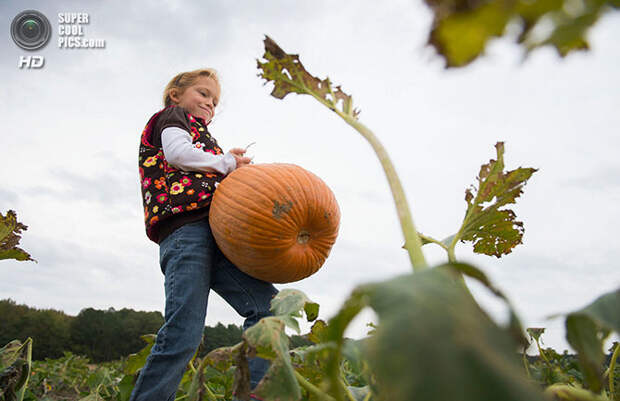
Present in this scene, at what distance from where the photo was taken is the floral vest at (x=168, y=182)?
195 cm

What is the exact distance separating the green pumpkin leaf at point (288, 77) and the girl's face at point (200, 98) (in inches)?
63.5

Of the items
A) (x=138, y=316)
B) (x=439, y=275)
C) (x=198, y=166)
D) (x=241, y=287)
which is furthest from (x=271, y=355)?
(x=138, y=316)

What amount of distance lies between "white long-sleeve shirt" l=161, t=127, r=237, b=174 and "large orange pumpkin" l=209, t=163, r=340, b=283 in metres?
0.21

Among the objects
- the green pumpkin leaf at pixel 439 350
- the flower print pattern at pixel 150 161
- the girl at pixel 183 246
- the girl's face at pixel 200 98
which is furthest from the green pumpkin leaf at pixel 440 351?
the girl's face at pixel 200 98

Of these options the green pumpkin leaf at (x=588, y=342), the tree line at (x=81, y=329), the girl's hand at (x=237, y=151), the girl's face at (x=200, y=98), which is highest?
the tree line at (x=81, y=329)

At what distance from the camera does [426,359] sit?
11.4 inches

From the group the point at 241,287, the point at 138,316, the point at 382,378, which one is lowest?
the point at 382,378

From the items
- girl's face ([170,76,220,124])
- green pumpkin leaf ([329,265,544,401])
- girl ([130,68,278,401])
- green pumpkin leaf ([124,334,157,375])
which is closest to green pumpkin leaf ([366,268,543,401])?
green pumpkin leaf ([329,265,544,401])

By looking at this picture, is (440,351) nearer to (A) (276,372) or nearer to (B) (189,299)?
(A) (276,372)

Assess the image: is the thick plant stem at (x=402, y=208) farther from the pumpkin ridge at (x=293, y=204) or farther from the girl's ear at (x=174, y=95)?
the girl's ear at (x=174, y=95)

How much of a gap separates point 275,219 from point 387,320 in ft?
4.29

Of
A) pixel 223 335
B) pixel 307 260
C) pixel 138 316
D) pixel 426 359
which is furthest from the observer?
pixel 138 316

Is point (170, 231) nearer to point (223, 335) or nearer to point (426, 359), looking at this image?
point (426, 359)

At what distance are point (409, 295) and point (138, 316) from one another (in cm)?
2332
